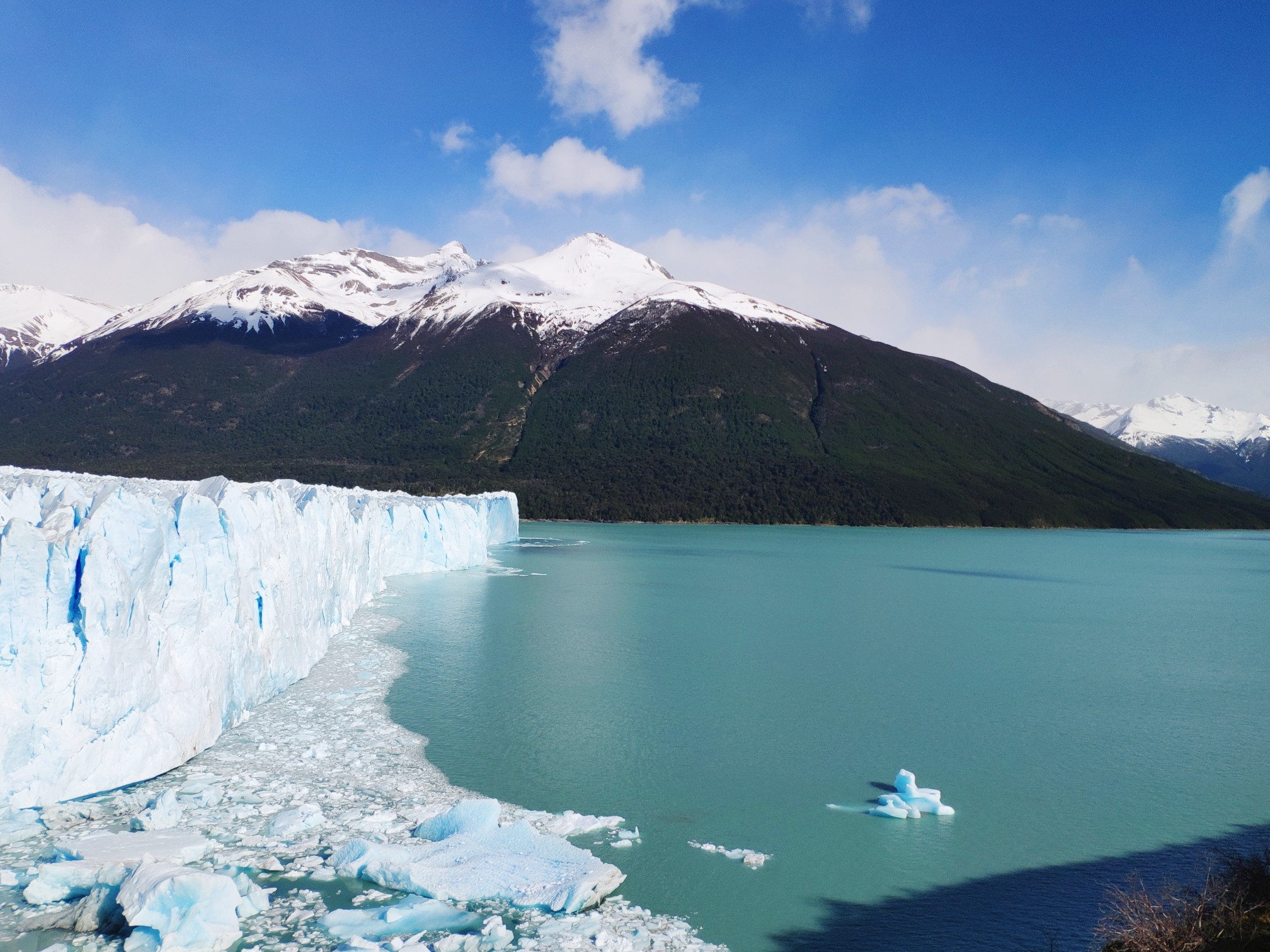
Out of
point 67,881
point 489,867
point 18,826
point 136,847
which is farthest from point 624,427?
point 67,881

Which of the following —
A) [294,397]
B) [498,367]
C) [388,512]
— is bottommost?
[388,512]

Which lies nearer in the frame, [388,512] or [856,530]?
[388,512]

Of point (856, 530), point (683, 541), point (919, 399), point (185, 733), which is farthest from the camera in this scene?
point (919, 399)

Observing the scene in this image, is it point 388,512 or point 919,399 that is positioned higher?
point 919,399

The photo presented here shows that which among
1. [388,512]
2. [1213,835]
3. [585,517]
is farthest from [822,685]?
[585,517]

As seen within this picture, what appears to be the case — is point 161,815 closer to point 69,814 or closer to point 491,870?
point 69,814

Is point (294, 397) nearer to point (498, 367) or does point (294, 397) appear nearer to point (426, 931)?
point (498, 367)

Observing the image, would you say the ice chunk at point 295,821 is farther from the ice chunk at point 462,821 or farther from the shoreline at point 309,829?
the ice chunk at point 462,821

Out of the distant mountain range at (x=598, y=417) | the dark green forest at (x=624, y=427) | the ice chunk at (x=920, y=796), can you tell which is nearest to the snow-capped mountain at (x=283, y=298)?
the distant mountain range at (x=598, y=417)
